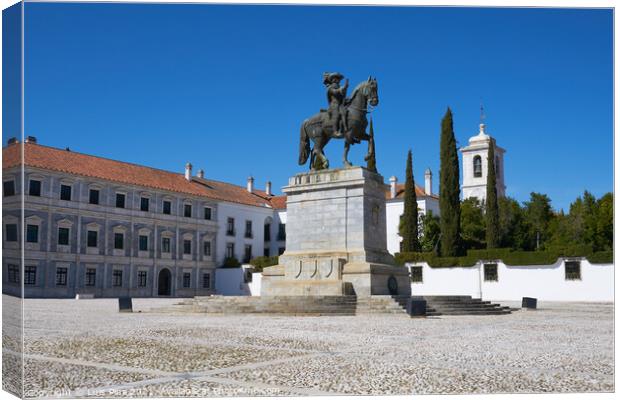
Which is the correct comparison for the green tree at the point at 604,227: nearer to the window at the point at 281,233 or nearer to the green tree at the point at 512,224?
the green tree at the point at 512,224

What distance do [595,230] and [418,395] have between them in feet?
124

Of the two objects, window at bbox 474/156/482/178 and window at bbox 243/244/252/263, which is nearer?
window at bbox 243/244/252/263

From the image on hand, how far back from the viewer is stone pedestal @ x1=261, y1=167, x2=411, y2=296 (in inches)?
680

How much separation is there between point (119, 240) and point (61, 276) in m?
5.57

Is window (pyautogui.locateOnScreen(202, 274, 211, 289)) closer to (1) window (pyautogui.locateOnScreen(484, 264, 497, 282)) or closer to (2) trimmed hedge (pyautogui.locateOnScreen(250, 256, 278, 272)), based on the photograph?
(2) trimmed hedge (pyautogui.locateOnScreen(250, 256, 278, 272))

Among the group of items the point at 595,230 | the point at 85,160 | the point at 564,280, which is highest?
the point at 85,160

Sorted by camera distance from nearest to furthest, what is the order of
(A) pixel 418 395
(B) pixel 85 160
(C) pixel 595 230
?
(A) pixel 418 395
(C) pixel 595 230
(B) pixel 85 160

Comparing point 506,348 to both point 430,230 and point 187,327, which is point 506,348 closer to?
point 187,327

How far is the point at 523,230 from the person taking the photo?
4953 cm

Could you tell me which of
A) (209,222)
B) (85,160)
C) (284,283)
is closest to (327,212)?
(284,283)

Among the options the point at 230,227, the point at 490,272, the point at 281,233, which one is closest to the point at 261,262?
the point at 230,227

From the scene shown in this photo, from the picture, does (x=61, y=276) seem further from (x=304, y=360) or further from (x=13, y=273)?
(x=13, y=273)

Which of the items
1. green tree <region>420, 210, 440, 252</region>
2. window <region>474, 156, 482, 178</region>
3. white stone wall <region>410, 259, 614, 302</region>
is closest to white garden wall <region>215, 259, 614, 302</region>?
white stone wall <region>410, 259, 614, 302</region>

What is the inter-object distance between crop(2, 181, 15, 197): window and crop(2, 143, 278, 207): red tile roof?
3188 centimetres
